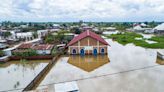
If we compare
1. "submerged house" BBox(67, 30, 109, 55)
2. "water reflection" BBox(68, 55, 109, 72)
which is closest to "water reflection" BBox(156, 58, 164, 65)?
"water reflection" BBox(68, 55, 109, 72)

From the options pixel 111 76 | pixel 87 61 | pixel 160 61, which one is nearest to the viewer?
pixel 111 76

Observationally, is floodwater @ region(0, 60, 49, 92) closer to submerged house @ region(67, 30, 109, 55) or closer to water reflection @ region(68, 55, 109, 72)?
water reflection @ region(68, 55, 109, 72)

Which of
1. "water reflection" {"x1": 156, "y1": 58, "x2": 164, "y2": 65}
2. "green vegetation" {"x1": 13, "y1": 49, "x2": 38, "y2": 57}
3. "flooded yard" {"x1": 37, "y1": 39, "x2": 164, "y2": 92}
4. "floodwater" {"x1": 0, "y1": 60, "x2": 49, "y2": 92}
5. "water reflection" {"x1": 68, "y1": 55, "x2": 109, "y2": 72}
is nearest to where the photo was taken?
"flooded yard" {"x1": 37, "y1": 39, "x2": 164, "y2": 92}

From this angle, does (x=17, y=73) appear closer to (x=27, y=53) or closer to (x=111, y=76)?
(x=27, y=53)

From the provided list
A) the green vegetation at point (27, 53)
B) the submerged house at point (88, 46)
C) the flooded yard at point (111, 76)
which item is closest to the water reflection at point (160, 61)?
the flooded yard at point (111, 76)

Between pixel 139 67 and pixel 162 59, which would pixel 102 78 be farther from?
pixel 162 59

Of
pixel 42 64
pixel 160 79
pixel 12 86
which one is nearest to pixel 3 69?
pixel 42 64

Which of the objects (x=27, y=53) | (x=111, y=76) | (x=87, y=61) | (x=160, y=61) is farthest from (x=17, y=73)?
(x=160, y=61)
